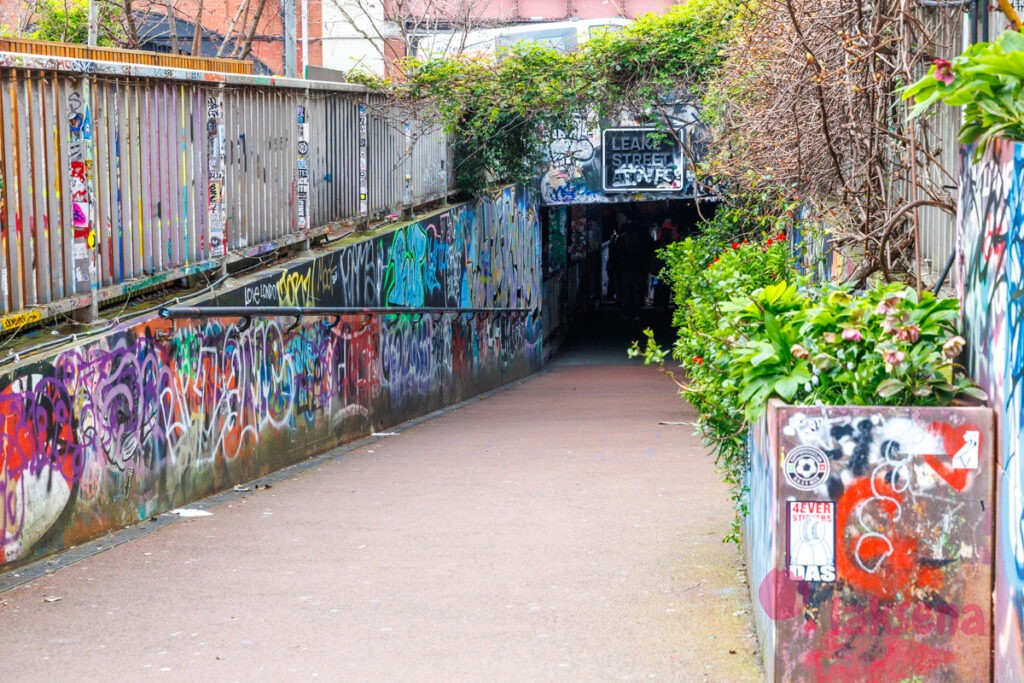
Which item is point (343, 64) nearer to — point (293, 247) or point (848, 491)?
point (293, 247)

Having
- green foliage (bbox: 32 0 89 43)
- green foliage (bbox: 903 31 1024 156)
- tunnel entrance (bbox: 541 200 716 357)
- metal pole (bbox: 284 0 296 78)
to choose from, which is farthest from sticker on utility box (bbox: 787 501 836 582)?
tunnel entrance (bbox: 541 200 716 357)

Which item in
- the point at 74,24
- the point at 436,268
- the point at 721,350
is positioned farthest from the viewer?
the point at 74,24

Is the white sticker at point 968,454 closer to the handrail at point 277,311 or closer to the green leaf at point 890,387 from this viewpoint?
the green leaf at point 890,387

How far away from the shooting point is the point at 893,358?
162 inches

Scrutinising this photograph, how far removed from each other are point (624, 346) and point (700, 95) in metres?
12.4

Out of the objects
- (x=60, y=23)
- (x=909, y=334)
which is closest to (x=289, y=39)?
(x=60, y=23)

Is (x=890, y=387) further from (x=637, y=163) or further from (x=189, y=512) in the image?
(x=637, y=163)

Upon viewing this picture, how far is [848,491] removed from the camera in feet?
13.5

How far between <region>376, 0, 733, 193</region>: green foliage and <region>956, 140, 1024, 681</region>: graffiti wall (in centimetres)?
1137

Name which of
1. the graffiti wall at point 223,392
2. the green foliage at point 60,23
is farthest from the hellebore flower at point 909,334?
the green foliage at point 60,23

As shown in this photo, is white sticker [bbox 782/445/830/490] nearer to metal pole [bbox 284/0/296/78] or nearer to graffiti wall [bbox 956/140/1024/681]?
graffiti wall [bbox 956/140/1024/681]

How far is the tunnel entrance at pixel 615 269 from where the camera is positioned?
29516 millimetres

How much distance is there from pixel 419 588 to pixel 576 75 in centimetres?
1104

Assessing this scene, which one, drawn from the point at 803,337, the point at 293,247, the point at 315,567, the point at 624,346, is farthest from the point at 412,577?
the point at 624,346
